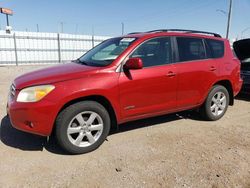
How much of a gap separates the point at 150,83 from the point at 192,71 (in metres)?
1.01

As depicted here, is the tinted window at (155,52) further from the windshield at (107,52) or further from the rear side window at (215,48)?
the rear side window at (215,48)

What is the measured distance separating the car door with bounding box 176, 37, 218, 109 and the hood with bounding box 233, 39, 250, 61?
10.3 ft

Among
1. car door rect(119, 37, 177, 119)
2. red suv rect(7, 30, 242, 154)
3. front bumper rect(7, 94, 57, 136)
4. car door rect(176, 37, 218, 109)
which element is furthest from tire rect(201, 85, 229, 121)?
front bumper rect(7, 94, 57, 136)

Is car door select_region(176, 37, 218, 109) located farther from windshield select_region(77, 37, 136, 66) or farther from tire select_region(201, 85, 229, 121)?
windshield select_region(77, 37, 136, 66)

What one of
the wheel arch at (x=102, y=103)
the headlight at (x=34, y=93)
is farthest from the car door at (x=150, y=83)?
the headlight at (x=34, y=93)

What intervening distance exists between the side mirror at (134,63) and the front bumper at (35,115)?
1.26m

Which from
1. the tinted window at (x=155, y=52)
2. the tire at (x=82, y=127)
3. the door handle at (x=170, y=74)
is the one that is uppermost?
the tinted window at (x=155, y=52)

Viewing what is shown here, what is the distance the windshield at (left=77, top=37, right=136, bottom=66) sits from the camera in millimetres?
4152

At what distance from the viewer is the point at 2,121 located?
5066 millimetres

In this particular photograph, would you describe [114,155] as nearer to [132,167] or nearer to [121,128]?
[132,167]

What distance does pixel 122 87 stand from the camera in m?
3.93

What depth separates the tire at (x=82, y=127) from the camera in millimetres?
3576


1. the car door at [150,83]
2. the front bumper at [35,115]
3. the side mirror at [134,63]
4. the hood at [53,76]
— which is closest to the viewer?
the front bumper at [35,115]

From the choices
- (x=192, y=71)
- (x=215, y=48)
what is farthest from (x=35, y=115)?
(x=215, y=48)
